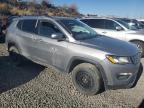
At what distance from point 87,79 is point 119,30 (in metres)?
5.87

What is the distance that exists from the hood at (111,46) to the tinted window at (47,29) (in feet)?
3.14

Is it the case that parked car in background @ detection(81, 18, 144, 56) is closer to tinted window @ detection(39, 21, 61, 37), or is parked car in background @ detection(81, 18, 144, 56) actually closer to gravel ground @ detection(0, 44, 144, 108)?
gravel ground @ detection(0, 44, 144, 108)

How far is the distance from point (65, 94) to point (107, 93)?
39.9 inches

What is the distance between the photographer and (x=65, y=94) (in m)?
5.75

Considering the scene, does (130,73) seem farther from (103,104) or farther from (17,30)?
(17,30)

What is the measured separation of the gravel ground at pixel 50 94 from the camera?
5.21 m

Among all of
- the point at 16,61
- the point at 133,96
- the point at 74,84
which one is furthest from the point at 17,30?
the point at 133,96

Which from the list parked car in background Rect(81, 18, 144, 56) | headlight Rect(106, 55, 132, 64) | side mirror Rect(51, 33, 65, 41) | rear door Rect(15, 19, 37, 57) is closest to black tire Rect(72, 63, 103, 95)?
headlight Rect(106, 55, 132, 64)

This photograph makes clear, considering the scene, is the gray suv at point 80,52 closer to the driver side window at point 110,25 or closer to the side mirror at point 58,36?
the side mirror at point 58,36

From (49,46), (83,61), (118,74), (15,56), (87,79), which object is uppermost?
(49,46)

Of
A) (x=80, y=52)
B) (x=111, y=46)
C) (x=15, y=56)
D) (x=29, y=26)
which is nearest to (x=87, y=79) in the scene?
(x=80, y=52)

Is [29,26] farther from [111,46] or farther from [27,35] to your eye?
[111,46]

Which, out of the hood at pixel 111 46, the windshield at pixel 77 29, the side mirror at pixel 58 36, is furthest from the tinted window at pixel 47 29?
the hood at pixel 111 46

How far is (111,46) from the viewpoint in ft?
19.3
